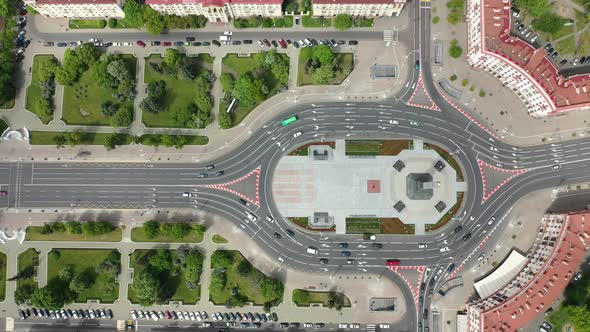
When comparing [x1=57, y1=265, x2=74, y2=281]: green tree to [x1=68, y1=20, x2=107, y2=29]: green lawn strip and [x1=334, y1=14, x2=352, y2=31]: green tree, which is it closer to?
[x1=68, y1=20, x2=107, y2=29]: green lawn strip

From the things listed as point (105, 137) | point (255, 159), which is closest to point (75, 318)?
point (105, 137)

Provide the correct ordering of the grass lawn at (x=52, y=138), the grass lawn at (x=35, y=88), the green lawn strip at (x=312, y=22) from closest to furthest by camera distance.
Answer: the grass lawn at (x=52, y=138) < the green lawn strip at (x=312, y=22) < the grass lawn at (x=35, y=88)

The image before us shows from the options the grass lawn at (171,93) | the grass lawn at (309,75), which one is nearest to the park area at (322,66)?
the grass lawn at (309,75)

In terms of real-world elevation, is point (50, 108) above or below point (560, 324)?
above

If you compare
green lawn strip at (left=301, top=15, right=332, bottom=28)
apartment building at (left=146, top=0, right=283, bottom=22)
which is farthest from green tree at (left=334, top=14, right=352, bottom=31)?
apartment building at (left=146, top=0, right=283, bottom=22)

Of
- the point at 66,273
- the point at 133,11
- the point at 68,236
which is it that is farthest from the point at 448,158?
the point at 66,273

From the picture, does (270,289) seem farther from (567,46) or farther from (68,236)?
(567,46)

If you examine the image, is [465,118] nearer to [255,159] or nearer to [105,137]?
[255,159]

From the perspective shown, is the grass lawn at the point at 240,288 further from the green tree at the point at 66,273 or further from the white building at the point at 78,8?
the white building at the point at 78,8
